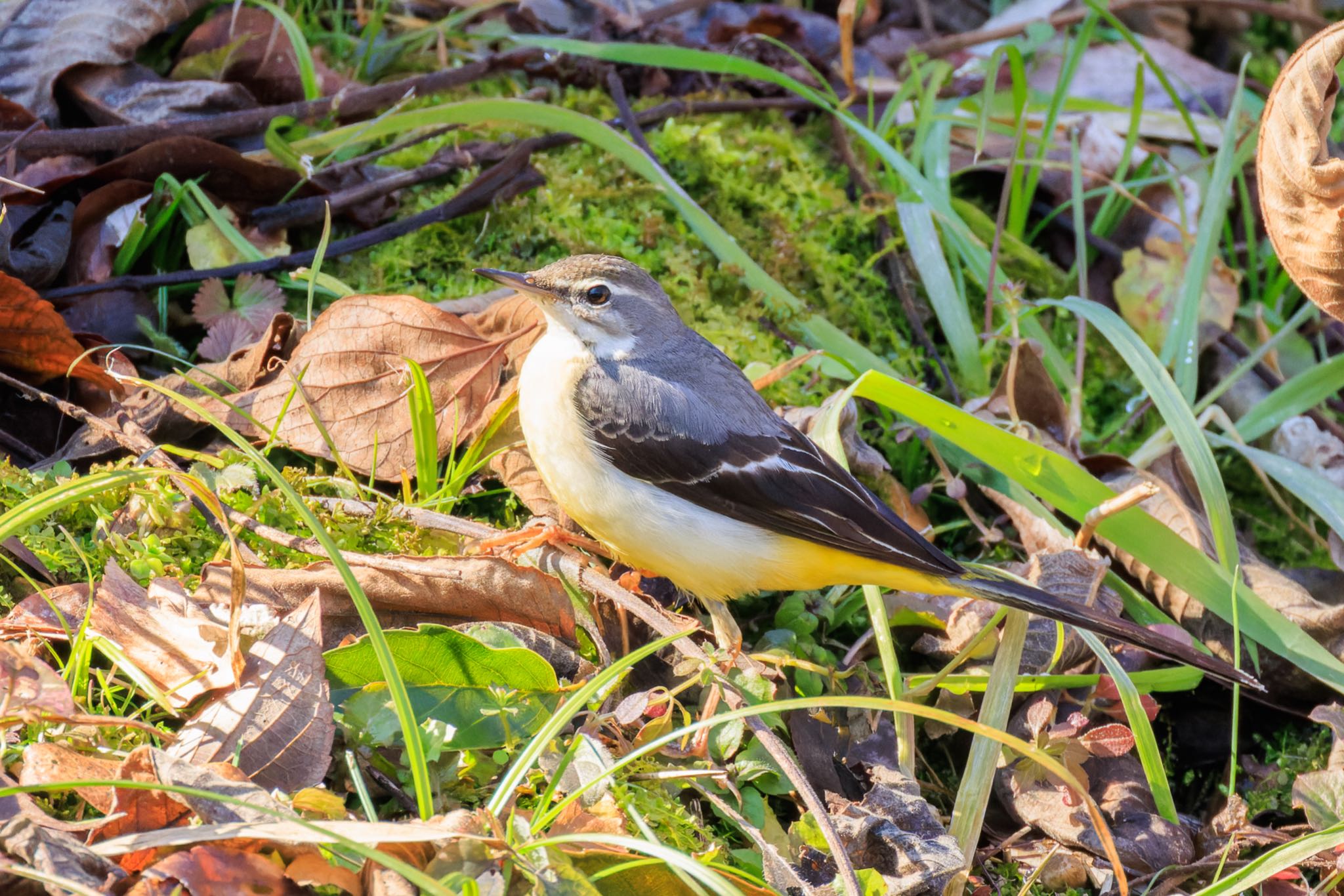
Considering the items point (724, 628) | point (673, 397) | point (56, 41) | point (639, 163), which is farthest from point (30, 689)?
point (56, 41)

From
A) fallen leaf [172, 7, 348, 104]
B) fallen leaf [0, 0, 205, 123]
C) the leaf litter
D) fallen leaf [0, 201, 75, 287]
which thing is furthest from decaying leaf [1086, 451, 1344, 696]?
fallen leaf [0, 0, 205, 123]

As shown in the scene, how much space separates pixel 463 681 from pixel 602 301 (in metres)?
1.64

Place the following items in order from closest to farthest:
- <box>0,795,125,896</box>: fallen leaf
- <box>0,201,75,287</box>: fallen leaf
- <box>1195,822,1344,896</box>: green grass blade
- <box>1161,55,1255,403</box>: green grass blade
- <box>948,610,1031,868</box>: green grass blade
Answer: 1. <box>0,795,125,896</box>: fallen leaf
2. <box>1195,822,1344,896</box>: green grass blade
3. <box>948,610,1031,868</box>: green grass blade
4. <box>0,201,75,287</box>: fallen leaf
5. <box>1161,55,1255,403</box>: green grass blade

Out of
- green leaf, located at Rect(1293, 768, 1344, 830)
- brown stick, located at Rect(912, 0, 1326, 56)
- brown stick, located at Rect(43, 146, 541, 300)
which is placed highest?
brown stick, located at Rect(912, 0, 1326, 56)

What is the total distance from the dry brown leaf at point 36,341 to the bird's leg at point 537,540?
1525 millimetres

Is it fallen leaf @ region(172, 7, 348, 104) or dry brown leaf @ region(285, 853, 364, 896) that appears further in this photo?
fallen leaf @ region(172, 7, 348, 104)

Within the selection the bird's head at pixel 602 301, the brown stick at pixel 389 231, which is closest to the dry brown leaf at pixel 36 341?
the brown stick at pixel 389 231

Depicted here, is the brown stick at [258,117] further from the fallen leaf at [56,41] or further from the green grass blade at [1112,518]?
the green grass blade at [1112,518]

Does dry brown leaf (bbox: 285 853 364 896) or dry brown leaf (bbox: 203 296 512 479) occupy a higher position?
dry brown leaf (bbox: 203 296 512 479)

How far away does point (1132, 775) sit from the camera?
3842 millimetres

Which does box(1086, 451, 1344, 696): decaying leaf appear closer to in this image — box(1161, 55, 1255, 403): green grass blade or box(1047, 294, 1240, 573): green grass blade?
box(1047, 294, 1240, 573): green grass blade

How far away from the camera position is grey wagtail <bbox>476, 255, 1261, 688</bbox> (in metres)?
3.87

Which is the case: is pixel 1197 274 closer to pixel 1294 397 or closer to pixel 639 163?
pixel 1294 397

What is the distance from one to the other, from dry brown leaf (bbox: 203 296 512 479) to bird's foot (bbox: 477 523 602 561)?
0.47m
